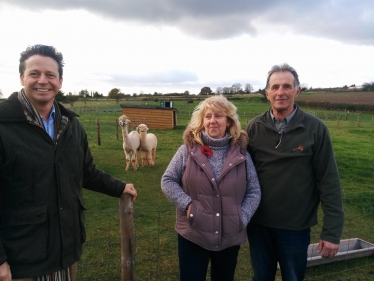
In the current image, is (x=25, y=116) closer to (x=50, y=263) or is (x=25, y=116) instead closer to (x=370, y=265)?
(x=50, y=263)

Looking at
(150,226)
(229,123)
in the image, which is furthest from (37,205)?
(150,226)

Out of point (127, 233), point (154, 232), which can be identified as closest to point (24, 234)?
point (127, 233)

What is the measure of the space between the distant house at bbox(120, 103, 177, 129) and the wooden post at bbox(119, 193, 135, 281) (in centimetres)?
1956

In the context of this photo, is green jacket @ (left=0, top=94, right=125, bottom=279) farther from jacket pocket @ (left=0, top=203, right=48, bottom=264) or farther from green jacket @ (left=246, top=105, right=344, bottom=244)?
green jacket @ (left=246, top=105, right=344, bottom=244)

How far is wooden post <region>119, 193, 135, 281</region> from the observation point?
2891mm

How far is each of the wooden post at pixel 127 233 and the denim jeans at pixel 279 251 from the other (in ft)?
3.73

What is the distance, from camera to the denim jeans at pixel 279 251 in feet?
8.96

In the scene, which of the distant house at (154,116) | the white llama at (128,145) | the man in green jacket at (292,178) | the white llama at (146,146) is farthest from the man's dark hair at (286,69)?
the distant house at (154,116)

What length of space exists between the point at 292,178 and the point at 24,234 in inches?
81.5

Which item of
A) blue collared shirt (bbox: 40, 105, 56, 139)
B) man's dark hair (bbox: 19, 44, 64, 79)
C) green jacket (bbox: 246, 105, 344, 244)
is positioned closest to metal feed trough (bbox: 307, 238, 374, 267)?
green jacket (bbox: 246, 105, 344, 244)

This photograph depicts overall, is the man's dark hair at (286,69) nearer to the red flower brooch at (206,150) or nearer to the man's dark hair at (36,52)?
the red flower brooch at (206,150)

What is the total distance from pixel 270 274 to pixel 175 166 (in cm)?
141

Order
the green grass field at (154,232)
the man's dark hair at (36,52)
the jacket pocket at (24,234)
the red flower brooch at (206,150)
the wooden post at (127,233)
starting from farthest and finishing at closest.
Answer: the green grass field at (154,232) < the wooden post at (127,233) < the red flower brooch at (206,150) < the man's dark hair at (36,52) < the jacket pocket at (24,234)

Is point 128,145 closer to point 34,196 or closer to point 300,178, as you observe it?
point 300,178
